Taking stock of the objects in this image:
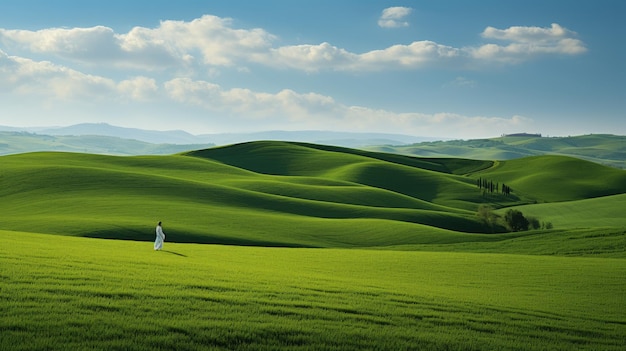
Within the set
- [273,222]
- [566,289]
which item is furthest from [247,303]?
[273,222]

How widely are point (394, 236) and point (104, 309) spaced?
44685 millimetres

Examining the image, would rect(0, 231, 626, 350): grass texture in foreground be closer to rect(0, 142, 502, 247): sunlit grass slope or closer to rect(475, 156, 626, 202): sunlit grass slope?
rect(0, 142, 502, 247): sunlit grass slope

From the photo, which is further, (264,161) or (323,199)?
(264,161)

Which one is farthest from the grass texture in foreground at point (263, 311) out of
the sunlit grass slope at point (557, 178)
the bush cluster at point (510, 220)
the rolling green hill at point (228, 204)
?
the sunlit grass slope at point (557, 178)

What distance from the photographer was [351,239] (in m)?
53.8

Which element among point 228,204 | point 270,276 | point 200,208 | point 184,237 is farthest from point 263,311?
point 228,204

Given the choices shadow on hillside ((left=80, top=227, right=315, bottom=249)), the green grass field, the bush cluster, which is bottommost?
the bush cluster

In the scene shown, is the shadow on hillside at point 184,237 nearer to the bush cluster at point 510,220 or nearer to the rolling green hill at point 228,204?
the rolling green hill at point 228,204

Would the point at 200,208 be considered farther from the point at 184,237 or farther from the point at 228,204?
the point at 184,237

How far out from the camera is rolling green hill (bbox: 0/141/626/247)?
5166cm

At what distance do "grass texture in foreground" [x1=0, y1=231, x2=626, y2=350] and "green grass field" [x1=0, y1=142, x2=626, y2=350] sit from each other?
0.05 meters

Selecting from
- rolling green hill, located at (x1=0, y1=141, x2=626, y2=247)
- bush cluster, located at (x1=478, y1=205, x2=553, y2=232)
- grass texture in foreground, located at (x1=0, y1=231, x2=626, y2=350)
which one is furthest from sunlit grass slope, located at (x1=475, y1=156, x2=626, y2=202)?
grass texture in foreground, located at (x1=0, y1=231, x2=626, y2=350)

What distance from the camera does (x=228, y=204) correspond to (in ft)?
227

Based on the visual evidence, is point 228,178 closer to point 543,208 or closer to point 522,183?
point 543,208
